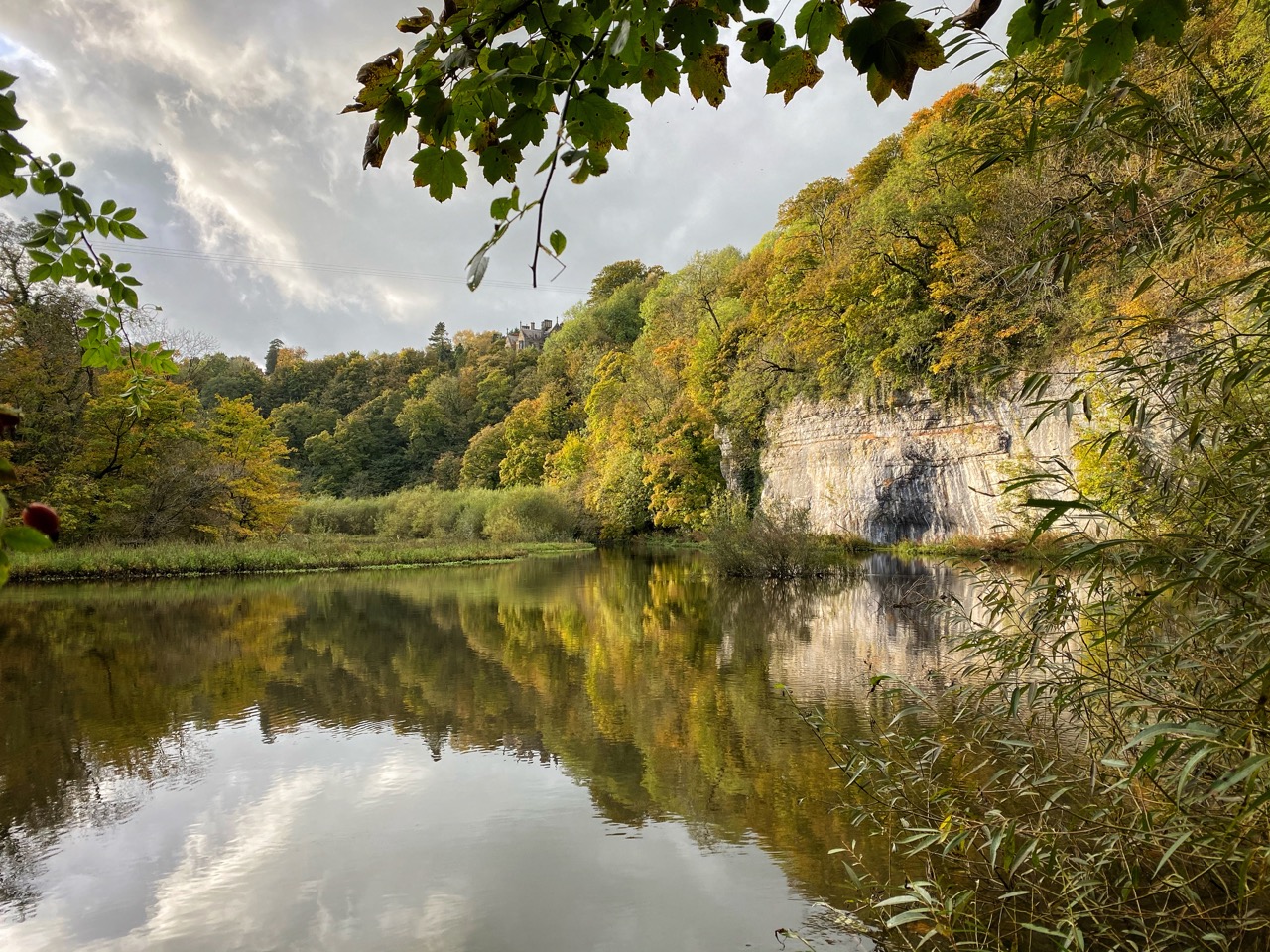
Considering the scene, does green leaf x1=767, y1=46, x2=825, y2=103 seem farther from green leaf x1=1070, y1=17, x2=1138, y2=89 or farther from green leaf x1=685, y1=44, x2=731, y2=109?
green leaf x1=1070, y1=17, x2=1138, y2=89

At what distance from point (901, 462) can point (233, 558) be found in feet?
75.0

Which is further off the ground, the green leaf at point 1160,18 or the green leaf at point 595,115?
the green leaf at point 1160,18

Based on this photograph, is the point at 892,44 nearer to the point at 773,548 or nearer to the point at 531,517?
the point at 773,548

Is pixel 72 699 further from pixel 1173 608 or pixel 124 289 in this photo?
pixel 1173 608

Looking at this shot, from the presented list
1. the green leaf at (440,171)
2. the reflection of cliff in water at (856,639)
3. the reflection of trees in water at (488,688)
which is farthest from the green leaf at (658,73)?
the reflection of trees in water at (488,688)

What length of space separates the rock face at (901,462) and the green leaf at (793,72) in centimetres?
1821

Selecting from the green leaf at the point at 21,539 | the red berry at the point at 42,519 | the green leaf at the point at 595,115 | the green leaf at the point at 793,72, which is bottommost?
the green leaf at the point at 21,539

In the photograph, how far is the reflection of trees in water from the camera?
465 cm

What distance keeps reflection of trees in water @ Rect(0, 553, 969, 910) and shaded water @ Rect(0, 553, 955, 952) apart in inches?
1.4

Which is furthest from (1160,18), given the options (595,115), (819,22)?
(595,115)

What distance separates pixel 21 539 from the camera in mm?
750

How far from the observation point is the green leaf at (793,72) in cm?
142

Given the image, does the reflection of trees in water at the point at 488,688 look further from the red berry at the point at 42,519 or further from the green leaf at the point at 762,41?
the red berry at the point at 42,519

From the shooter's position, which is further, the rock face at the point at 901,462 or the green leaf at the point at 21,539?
the rock face at the point at 901,462
